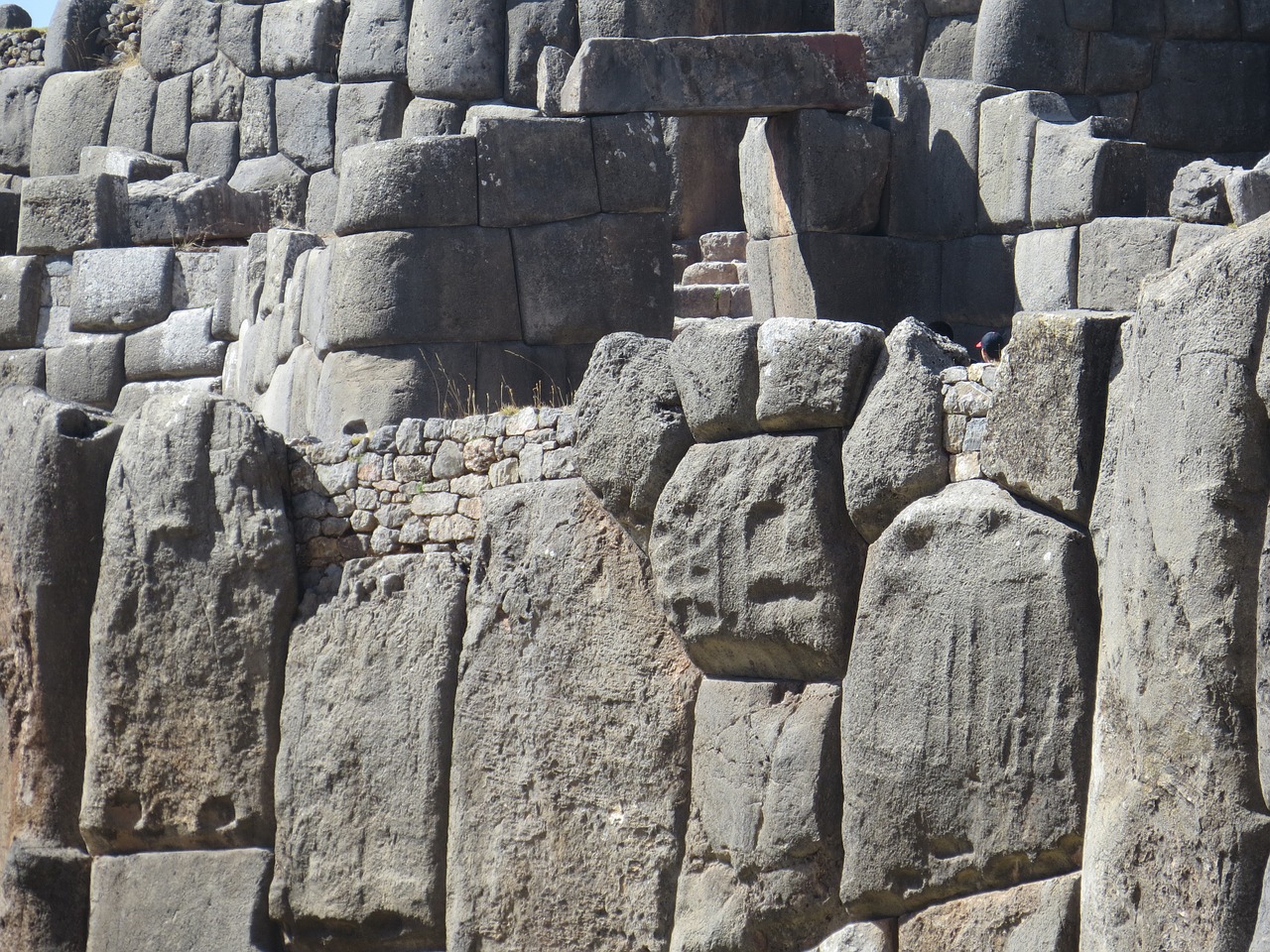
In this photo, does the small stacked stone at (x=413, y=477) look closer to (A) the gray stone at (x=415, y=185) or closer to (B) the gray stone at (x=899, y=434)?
(B) the gray stone at (x=899, y=434)

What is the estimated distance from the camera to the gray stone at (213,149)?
56.0 ft

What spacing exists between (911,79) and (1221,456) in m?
7.23

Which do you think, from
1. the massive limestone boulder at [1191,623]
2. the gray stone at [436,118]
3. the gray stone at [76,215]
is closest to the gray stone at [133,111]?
the gray stone at [436,118]

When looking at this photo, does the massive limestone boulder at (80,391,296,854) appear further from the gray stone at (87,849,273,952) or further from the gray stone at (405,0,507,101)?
the gray stone at (405,0,507,101)

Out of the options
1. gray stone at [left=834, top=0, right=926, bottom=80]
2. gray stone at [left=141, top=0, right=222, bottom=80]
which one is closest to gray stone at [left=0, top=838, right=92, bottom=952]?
gray stone at [left=834, top=0, right=926, bottom=80]

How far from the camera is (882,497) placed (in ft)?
20.1

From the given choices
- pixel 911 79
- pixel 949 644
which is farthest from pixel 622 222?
pixel 949 644

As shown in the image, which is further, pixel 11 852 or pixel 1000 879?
pixel 11 852

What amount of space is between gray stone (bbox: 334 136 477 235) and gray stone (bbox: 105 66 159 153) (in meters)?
8.79

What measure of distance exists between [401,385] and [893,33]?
6204 millimetres

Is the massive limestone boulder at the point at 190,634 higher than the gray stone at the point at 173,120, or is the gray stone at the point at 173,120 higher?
the gray stone at the point at 173,120

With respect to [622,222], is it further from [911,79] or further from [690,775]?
[690,775]

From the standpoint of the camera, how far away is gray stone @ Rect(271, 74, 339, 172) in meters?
16.3

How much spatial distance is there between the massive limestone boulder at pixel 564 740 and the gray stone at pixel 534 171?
253 cm
